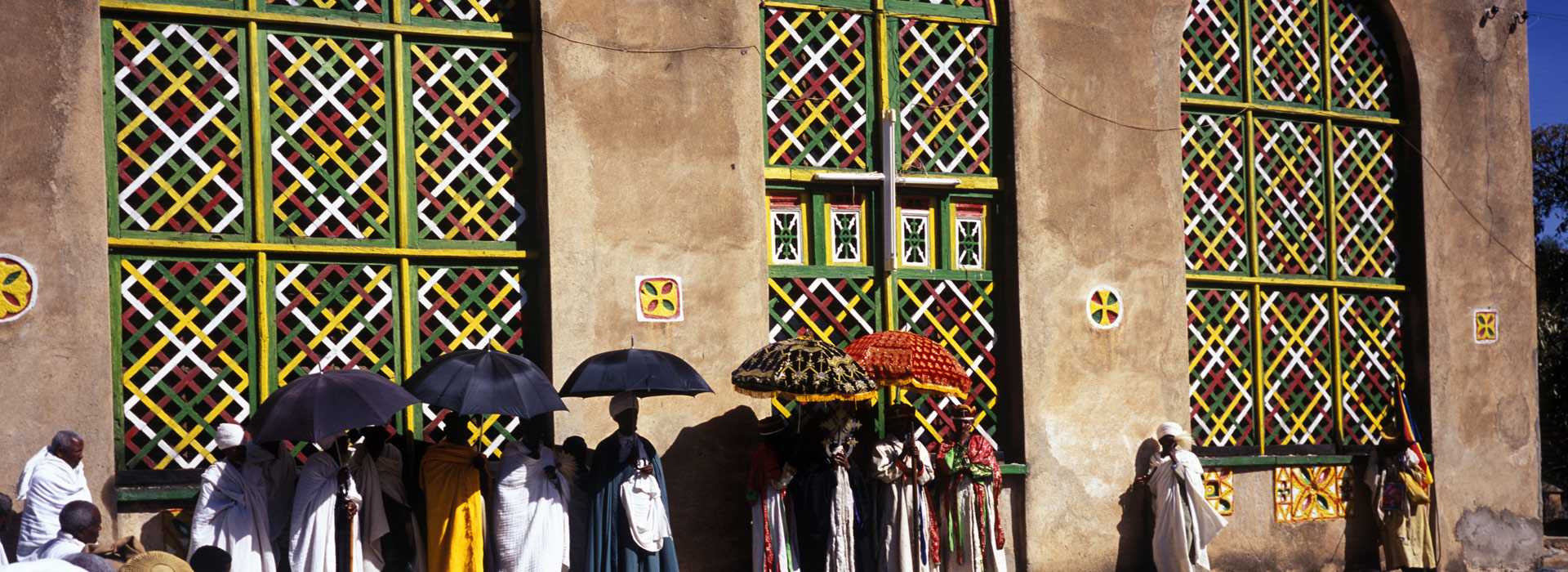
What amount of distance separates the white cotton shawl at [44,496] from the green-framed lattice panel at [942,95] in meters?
5.52

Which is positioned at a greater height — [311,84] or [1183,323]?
[311,84]

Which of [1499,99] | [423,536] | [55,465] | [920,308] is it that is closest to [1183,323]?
[920,308]

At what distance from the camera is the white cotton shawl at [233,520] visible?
8000 mm

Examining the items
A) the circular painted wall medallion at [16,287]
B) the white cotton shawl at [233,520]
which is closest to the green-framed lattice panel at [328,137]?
the circular painted wall medallion at [16,287]

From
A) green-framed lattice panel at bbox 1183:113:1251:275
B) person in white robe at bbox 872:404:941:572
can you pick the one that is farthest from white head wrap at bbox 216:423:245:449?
green-framed lattice panel at bbox 1183:113:1251:275

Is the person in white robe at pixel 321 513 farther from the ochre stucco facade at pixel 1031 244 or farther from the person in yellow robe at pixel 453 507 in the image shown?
the ochre stucco facade at pixel 1031 244

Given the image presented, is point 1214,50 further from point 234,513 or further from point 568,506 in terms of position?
point 234,513

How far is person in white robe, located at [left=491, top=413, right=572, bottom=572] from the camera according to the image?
8.77 m

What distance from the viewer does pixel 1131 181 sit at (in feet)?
37.9

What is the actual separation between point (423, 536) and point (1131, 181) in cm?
565

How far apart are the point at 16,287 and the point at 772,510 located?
4.36 metres

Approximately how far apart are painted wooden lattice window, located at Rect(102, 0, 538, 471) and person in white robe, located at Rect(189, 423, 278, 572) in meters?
0.77

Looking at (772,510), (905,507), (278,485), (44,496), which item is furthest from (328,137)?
(905,507)

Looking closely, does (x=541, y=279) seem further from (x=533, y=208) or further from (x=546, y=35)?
(x=546, y=35)
